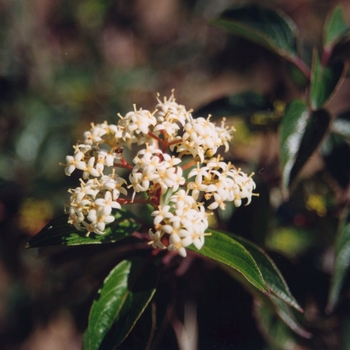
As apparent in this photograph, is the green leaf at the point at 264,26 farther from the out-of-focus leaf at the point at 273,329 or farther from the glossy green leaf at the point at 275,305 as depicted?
the out-of-focus leaf at the point at 273,329

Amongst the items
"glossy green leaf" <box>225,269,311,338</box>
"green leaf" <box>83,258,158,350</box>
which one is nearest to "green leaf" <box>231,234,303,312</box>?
"glossy green leaf" <box>225,269,311,338</box>

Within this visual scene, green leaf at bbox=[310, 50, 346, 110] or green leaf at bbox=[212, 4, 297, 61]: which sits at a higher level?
green leaf at bbox=[212, 4, 297, 61]

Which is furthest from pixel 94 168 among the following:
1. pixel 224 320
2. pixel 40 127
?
pixel 40 127

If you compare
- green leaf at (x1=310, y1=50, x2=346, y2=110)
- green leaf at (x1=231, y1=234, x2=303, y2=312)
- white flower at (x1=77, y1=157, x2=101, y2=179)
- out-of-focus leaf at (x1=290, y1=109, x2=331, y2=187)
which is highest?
green leaf at (x1=310, y1=50, x2=346, y2=110)

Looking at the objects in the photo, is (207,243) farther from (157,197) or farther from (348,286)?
(348,286)

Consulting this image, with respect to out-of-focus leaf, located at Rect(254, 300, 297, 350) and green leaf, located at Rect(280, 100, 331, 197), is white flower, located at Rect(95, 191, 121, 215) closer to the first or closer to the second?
green leaf, located at Rect(280, 100, 331, 197)

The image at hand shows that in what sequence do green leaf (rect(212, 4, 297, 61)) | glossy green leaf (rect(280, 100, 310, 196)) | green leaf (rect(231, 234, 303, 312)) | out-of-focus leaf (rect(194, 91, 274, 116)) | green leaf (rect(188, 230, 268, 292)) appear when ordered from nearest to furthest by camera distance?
1. green leaf (rect(188, 230, 268, 292))
2. green leaf (rect(231, 234, 303, 312))
3. glossy green leaf (rect(280, 100, 310, 196))
4. green leaf (rect(212, 4, 297, 61))
5. out-of-focus leaf (rect(194, 91, 274, 116))

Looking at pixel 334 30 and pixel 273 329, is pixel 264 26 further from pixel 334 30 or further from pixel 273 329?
pixel 273 329
